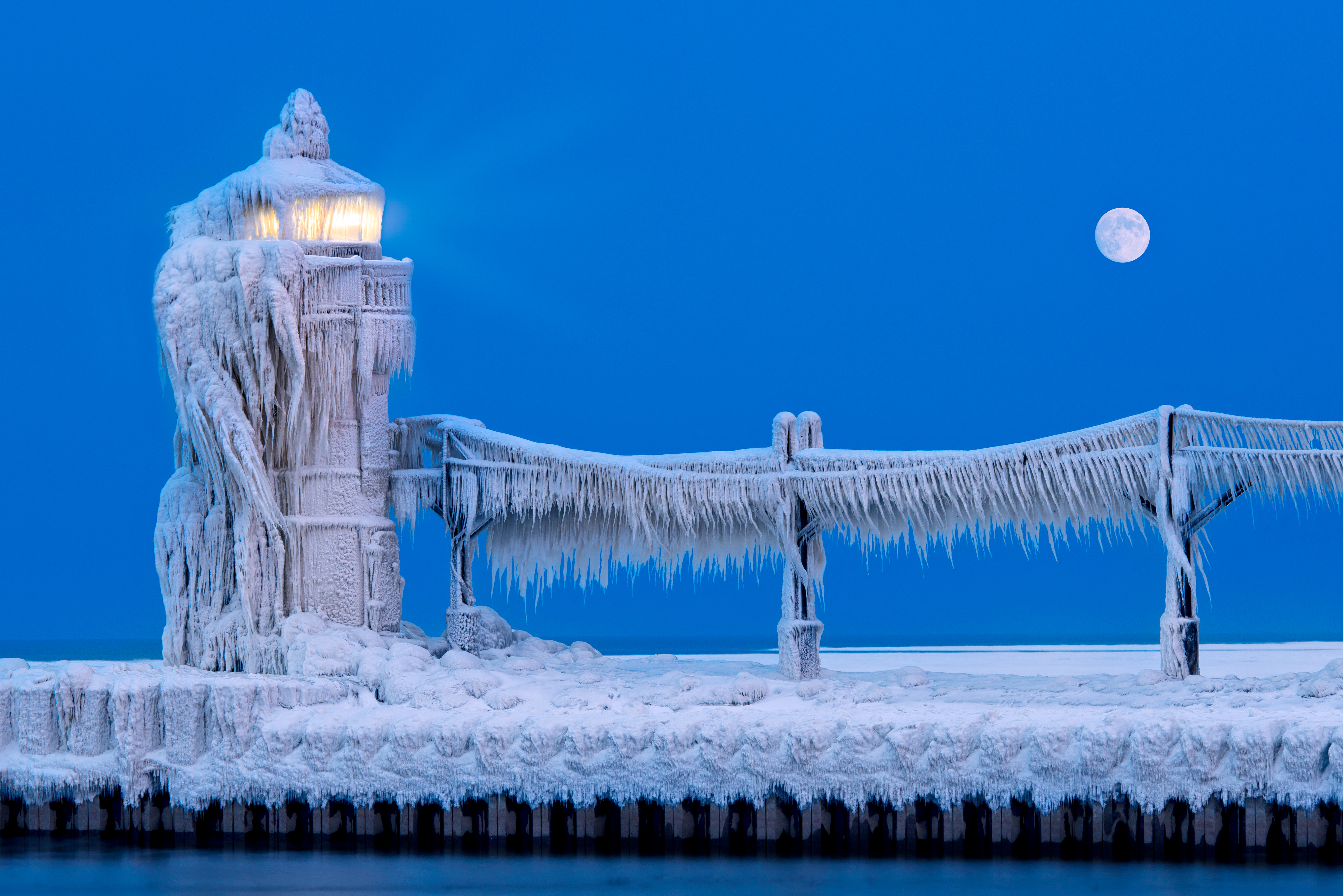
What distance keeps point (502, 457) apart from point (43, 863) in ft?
23.3

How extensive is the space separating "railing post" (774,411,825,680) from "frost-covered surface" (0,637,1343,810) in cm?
37

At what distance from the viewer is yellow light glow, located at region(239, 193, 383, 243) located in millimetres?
20000

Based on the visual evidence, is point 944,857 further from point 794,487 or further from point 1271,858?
point 794,487

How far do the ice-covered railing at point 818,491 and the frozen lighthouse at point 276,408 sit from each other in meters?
0.92

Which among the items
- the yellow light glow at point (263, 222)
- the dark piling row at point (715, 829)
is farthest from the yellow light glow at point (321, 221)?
the dark piling row at point (715, 829)

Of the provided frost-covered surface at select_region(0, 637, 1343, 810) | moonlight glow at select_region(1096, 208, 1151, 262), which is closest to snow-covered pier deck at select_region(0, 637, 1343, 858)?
frost-covered surface at select_region(0, 637, 1343, 810)

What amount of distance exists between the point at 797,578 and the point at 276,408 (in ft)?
22.2

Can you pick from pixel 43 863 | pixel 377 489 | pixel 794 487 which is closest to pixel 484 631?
pixel 377 489

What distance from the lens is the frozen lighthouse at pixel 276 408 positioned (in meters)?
19.3

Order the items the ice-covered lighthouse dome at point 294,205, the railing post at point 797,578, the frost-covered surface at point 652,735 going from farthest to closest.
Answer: the ice-covered lighthouse dome at point 294,205 → the railing post at point 797,578 → the frost-covered surface at point 652,735

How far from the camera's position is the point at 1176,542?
1688cm

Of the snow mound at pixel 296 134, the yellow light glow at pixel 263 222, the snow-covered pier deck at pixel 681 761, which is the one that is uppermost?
the snow mound at pixel 296 134

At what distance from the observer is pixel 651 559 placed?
20.2 m

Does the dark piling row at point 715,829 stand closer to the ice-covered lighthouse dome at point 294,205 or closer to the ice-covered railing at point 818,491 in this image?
the ice-covered railing at point 818,491
